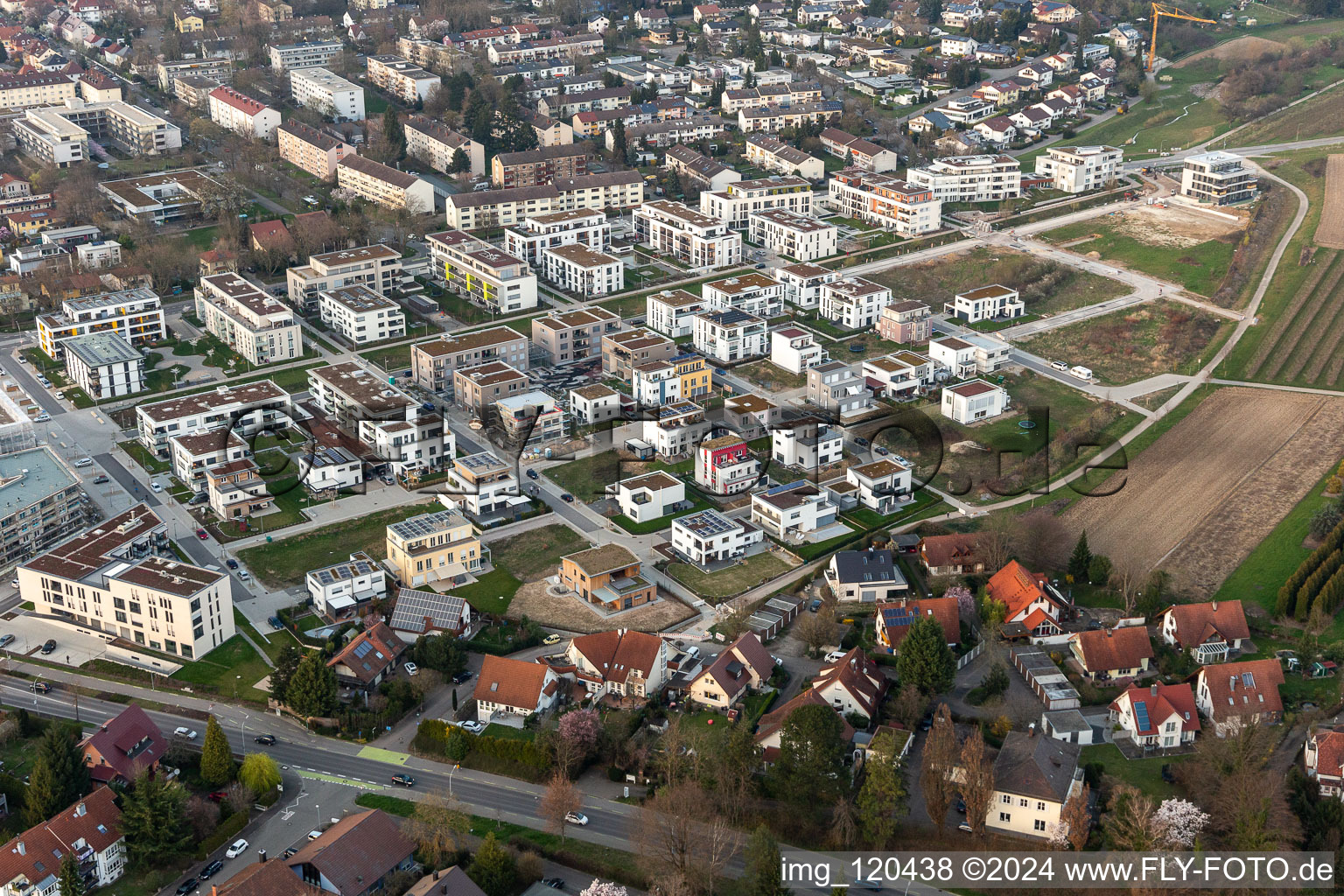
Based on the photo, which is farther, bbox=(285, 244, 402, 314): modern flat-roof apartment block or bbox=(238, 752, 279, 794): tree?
bbox=(285, 244, 402, 314): modern flat-roof apartment block

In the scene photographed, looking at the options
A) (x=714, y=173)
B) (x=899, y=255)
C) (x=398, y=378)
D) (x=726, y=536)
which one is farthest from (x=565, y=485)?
(x=714, y=173)

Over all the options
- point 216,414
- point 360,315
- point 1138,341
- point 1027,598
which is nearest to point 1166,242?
point 1138,341

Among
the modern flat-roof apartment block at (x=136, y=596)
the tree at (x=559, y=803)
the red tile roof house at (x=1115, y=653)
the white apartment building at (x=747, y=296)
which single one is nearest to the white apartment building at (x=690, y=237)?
the white apartment building at (x=747, y=296)

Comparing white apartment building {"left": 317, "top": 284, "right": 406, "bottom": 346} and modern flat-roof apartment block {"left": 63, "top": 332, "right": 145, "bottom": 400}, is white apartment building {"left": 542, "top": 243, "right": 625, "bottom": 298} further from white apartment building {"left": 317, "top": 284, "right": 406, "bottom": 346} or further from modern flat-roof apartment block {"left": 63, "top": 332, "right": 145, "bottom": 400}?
modern flat-roof apartment block {"left": 63, "top": 332, "right": 145, "bottom": 400}

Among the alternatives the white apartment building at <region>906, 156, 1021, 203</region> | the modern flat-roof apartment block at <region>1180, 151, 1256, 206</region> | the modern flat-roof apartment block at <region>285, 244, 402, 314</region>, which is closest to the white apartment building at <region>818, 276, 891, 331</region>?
the white apartment building at <region>906, 156, 1021, 203</region>

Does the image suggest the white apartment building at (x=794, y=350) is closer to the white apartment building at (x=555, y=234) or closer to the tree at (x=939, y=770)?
the white apartment building at (x=555, y=234)
